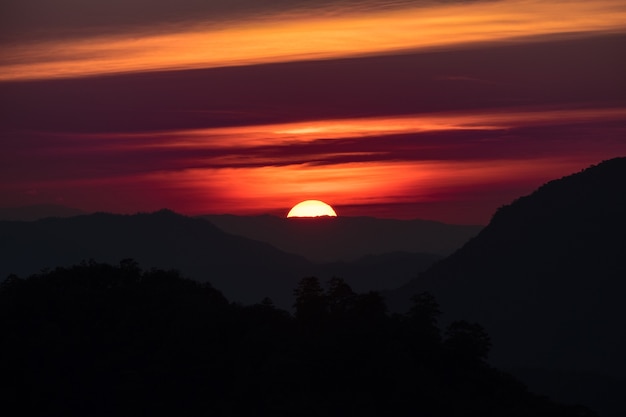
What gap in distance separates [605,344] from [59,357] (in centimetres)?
9155

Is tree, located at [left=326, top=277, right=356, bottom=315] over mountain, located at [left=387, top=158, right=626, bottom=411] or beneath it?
beneath

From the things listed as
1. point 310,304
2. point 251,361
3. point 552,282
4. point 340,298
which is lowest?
point 251,361

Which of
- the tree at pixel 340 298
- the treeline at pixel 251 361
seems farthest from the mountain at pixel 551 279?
the treeline at pixel 251 361

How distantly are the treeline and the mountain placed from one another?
71.4 metres

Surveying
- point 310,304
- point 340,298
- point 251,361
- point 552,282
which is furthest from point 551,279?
point 251,361

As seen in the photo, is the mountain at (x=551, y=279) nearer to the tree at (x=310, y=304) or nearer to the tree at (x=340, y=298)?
the tree at (x=340, y=298)

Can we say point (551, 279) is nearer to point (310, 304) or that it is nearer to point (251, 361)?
point (310, 304)

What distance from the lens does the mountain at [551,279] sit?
142 meters

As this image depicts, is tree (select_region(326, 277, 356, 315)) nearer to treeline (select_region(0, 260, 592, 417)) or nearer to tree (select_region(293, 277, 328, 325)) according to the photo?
treeline (select_region(0, 260, 592, 417))

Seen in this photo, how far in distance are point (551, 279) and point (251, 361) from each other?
113 meters

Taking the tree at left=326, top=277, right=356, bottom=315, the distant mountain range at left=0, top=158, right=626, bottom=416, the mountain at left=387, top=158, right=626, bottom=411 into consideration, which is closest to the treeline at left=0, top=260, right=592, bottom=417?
the tree at left=326, top=277, right=356, bottom=315

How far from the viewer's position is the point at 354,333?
192 ft

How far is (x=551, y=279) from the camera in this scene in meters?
165

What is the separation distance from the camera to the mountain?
142000 millimetres
